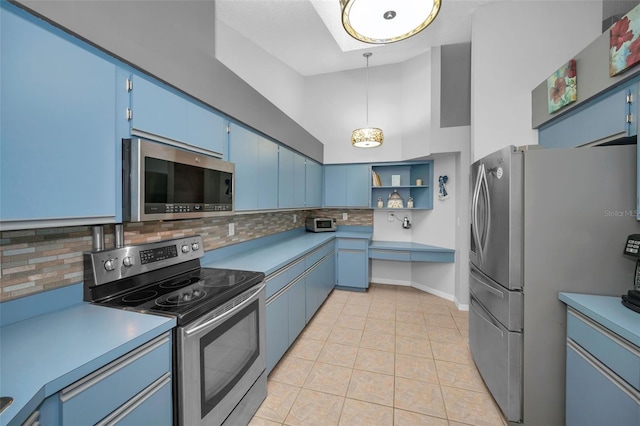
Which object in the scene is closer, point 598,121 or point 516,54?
point 598,121

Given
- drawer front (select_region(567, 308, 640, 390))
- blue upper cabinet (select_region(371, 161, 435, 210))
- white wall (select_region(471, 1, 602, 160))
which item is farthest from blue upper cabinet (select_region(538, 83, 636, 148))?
blue upper cabinet (select_region(371, 161, 435, 210))

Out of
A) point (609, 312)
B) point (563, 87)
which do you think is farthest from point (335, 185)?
point (609, 312)

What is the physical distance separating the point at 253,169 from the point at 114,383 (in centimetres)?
176

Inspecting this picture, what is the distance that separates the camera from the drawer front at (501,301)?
160cm

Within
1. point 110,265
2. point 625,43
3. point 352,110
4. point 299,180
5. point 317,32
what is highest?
point 317,32

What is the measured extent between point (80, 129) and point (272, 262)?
1.47 metres

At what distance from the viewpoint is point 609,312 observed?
1256 millimetres

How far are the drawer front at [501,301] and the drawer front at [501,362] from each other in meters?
0.06

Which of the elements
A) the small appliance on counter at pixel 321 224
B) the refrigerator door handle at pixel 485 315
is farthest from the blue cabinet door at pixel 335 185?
the refrigerator door handle at pixel 485 315

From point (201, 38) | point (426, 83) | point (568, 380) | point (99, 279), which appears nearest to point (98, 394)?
point (99, 279)

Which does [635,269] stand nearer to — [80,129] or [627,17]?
[627,17]

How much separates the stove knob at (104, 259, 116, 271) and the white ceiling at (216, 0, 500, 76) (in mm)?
2609

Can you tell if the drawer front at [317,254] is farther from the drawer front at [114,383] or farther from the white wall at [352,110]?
the drawer front at [114,383]

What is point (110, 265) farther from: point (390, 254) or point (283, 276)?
point (390, 254)
